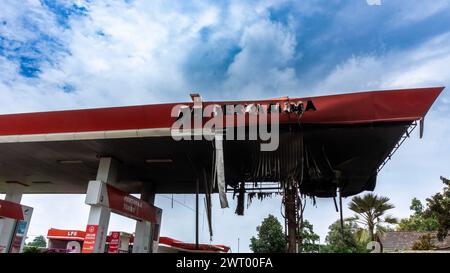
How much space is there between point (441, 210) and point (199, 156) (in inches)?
602

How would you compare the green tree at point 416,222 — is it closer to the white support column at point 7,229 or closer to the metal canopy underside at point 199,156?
the metal canopy underside at point 199,156

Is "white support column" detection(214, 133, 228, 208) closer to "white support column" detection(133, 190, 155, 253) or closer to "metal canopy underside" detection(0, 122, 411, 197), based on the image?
"metal canopy underside" detection(0, 122, 411, 197)

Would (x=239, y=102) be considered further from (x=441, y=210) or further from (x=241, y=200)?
(x=441, y=210)

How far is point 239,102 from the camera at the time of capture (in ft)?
33.7

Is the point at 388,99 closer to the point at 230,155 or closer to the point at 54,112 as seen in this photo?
the point at 230,155

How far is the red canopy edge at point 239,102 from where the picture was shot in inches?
362

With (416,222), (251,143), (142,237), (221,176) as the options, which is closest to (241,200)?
(251,143)

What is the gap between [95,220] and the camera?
1215cm

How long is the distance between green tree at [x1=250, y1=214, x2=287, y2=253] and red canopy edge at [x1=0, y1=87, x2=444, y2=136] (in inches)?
994

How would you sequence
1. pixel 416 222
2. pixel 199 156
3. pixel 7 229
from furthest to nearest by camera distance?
1. pixel 416 222
2. pixel 7 229
3. pixel 199 156

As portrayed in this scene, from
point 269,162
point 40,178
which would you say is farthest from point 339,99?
point 40,178

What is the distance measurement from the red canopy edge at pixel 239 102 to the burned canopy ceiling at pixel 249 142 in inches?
1.0

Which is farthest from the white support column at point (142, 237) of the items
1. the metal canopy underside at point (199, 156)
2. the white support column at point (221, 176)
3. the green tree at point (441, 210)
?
the green tree at point (441, 210)

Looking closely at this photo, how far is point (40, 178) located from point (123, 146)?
28.0 feet
